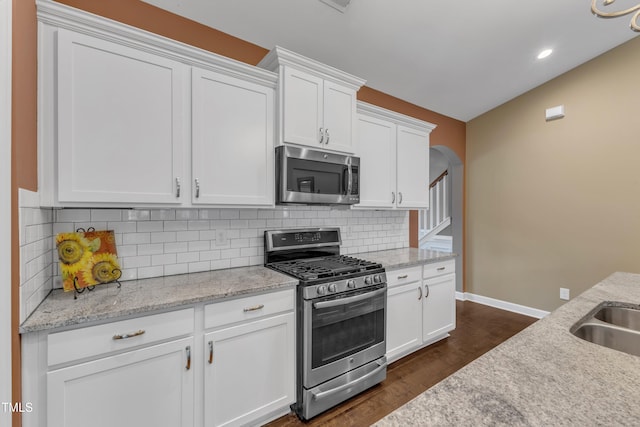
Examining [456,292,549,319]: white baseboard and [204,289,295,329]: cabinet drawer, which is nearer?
[204,289,295,329]: cabinet drawer

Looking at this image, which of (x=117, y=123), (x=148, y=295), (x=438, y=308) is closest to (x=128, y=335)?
(x=148, y=295)

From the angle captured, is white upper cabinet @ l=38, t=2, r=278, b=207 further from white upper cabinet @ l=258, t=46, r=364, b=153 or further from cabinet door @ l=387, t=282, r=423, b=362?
cabinet door @ l=387, t=282, r=423, b=362

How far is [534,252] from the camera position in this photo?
3812 millimetres

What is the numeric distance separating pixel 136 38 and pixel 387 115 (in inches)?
84.9

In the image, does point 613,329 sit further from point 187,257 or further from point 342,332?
point 187,257

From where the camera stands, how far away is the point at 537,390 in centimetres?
74

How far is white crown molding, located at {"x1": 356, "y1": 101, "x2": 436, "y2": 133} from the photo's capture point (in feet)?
8.98

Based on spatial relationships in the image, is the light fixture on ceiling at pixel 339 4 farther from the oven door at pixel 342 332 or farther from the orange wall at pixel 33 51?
the oven door at pixel 342 332

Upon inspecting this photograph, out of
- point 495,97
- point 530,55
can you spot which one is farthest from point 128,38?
point 495,97

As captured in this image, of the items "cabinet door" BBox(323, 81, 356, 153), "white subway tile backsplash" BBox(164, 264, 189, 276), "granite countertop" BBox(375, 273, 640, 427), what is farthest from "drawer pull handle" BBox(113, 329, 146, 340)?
"cabinet door" BBox(323, 81, 356, 153)

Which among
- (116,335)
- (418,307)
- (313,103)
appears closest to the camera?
(116,335)

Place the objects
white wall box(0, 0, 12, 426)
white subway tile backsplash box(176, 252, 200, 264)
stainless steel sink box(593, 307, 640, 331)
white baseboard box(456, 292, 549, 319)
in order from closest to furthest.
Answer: white wall box(0, 0, 12, 426) < stainless steel sink box(593, 307, 640, 331) < white subway tile backsplash box(176, 252, 200, 264) < white baseboard box(456, 292, 549, 319)

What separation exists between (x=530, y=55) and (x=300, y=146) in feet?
9.17

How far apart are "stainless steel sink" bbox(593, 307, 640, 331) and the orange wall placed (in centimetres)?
264
